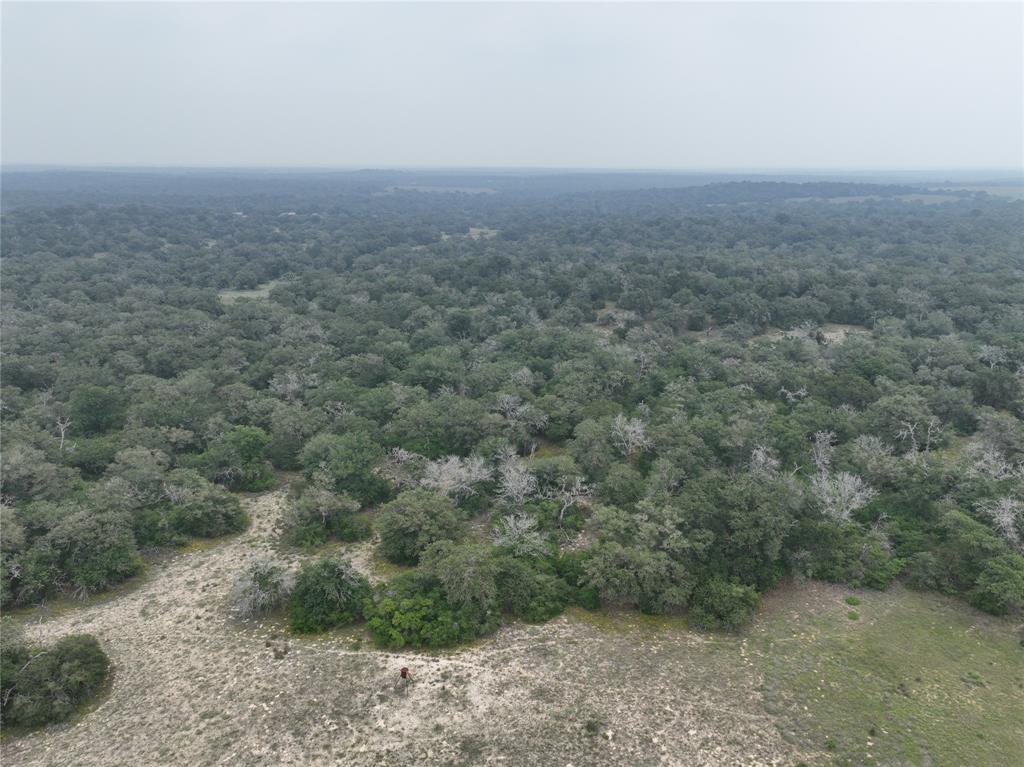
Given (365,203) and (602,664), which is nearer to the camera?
(602,664)

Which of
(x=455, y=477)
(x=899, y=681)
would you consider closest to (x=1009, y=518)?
(x=899, y=681)

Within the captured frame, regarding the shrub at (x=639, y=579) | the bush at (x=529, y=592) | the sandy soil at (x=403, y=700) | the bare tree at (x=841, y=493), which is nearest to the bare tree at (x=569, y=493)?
the bush at (x=529, y=592)

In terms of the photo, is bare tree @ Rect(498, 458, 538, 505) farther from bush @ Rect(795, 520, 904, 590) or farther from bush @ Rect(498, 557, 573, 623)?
bush @ Rect(795, 520, 904, 590)

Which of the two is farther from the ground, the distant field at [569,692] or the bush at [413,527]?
the bush at [413,527]

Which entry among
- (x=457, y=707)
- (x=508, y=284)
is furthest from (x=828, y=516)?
(x=508, y=284)

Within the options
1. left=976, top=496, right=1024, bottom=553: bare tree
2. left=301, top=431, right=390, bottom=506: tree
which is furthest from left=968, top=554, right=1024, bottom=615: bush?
left=301, top=431, right=390, bottom=506: tree

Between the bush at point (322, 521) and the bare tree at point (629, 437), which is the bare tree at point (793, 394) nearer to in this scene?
the bare tree at point (629, 437)

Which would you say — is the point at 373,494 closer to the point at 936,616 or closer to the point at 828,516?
the point at 828,516
